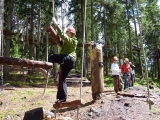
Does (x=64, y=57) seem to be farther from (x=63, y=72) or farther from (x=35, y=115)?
(x=35, y=115)

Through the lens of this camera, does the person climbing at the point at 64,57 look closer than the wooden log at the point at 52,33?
No

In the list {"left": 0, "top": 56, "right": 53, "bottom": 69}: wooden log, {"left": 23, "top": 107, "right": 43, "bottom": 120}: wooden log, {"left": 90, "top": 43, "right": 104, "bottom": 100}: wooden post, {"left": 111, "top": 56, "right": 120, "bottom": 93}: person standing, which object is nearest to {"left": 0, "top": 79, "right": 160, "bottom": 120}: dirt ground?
{"left": 90, "top": 43, "right": 104, "bottom": 100}: wooden post

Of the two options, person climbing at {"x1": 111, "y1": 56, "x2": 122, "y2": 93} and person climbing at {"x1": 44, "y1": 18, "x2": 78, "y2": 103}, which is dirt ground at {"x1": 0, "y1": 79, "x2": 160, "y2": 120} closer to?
person climbing at {"x1": 44, "y1": 18, "x2": 78, "y2": 103}

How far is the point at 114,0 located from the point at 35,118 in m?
21.8

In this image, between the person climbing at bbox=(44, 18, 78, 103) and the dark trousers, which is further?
the dark trousers

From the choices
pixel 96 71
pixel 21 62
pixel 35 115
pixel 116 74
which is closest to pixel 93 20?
pixel 116 74

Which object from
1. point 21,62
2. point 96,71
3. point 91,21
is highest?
point 91,21

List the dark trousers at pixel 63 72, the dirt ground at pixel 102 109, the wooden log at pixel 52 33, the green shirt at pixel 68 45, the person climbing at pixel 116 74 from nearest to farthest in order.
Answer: the wooden log at pixel 52 33
the green shirt at pixel 68 45
the dark trousers at pixel 63 72
the dirt ground at pixel 102 109
the person climbing at pixel 116 74

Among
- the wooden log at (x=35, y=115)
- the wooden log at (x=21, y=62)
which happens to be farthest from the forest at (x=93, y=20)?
the wooden log at (x=21, y=62)

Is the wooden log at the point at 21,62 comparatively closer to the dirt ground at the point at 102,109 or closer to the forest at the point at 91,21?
the dirt ground at the point at 102,109

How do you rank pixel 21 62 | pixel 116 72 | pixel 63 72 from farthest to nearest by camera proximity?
1. pixel 116 72
2. pixel 63 72
3. pixel 21 62

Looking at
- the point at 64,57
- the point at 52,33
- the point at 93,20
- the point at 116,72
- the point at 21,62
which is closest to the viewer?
the point at 21,62

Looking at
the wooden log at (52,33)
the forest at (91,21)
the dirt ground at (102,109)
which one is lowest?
the dirt ground at (102,109)

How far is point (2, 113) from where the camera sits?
26.4 ft
